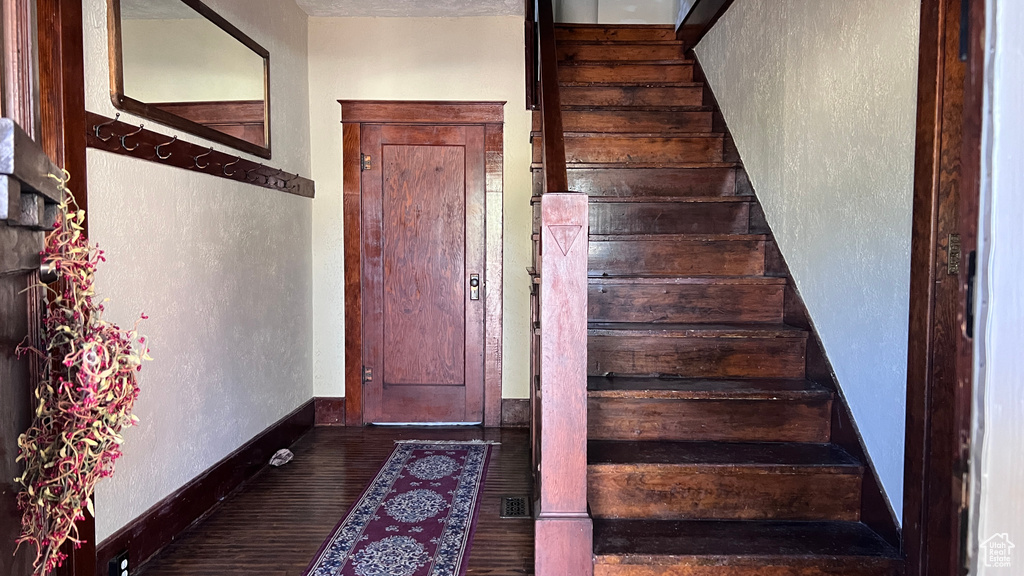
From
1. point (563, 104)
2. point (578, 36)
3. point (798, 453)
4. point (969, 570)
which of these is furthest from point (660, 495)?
point (578, 36)

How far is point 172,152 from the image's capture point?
2.38 metres

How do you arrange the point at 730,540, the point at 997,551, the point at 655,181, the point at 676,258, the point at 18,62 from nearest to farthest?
1. the point at 997,551
2. the point at 18,62
3. the point at 730,540
4. the point at 676,258
5. the point at 655,181

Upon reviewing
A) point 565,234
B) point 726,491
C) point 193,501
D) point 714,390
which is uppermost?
point 565,234

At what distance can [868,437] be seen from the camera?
1.94 metres

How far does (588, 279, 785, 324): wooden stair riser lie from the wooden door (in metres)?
1.57

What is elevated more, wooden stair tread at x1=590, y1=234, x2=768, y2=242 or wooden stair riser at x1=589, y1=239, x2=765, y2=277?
wooden stair tread at x1=590, y1=234, x2=768, y2=242

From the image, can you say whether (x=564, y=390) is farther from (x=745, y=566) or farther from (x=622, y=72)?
(x=622, y=72)

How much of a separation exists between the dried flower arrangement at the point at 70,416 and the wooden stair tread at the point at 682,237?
1.94 m

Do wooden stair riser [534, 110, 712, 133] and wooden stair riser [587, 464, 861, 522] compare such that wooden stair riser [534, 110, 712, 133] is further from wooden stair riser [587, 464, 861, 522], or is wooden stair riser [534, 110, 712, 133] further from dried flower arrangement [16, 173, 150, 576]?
dried flower arrangement [16, 173, 150, 576]

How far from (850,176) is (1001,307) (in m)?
1.76

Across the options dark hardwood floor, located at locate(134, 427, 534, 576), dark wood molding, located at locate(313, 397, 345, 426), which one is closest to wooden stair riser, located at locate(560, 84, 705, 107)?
dark hardwood floor, located at locate(134, 427, 534, 576)

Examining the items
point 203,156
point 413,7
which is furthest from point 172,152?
point 413,7

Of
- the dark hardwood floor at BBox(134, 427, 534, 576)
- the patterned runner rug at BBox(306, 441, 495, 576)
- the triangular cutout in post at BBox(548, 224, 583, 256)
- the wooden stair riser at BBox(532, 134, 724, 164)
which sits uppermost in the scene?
the wooden stair riser at BBox(532, 134, 724, 164)

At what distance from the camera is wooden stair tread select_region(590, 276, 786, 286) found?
8.23ft
